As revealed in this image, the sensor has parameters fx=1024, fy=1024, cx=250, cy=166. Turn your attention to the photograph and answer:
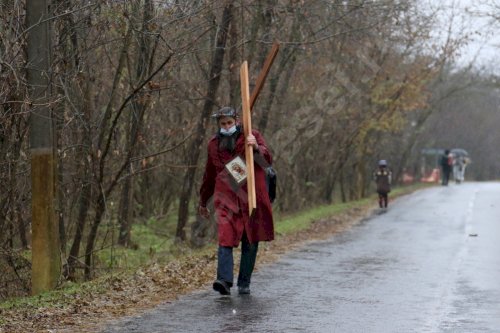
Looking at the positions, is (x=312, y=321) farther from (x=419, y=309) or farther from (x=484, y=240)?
(x=484, y=240)

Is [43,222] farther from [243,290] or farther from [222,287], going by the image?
[243,290]

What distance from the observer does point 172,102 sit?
64.3ft

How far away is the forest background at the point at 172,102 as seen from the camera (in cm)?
1279

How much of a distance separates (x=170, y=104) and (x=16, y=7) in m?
8.72

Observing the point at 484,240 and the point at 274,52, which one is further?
the point at 484,240

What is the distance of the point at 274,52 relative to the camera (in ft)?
33.6

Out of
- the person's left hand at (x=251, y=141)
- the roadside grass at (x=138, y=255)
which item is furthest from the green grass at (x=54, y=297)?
the person's left hand at (x=251, y=141)

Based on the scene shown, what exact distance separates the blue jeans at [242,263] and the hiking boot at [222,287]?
4 centimetres

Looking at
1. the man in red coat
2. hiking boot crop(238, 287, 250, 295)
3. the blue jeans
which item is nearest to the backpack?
the man in red coat

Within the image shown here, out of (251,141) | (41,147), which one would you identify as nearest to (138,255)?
(41,147)

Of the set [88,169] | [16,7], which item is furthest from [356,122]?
[16,7]

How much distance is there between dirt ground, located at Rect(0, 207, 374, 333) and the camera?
8859 mm

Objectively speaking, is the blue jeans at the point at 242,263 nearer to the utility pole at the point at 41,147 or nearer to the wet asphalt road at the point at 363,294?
the wet asphalt road at the point at 363,294

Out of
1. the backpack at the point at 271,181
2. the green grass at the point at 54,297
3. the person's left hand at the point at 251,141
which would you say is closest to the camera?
the green grass at the point at 54,297
